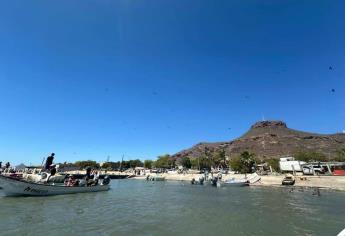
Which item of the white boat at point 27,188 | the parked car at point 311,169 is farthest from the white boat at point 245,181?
the white boat at point 27,188

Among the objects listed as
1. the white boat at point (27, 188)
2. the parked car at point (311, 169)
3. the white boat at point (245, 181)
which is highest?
the parked car at point (311, 169)

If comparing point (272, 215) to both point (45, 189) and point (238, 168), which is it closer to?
point (45, 189)

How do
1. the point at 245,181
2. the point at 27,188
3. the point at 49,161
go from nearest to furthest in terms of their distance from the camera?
the point at 27,188
the point at 49,161
the point at 245,181

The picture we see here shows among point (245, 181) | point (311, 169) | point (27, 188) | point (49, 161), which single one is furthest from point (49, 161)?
point (311, 169)

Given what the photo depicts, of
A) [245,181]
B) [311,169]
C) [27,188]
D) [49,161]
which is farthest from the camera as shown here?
[311,169]

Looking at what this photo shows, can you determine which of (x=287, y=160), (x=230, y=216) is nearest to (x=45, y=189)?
(x=230, y=216)

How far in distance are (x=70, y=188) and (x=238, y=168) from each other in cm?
8932

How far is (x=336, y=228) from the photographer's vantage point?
22.2 meters

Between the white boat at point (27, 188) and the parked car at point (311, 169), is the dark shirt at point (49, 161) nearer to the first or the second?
the white boat at point (27, 188)

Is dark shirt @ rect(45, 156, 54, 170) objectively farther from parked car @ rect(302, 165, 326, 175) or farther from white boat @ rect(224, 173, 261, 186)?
parked car @ rect(302, 165, 326, 175)

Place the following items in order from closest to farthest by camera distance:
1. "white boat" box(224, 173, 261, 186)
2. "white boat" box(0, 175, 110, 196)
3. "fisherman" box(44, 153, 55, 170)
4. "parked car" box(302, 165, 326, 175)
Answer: "white boat" box(0, 175, 110, 196) < "fisherman" box(44, 153, 55, 170) < "white boat" box(224, 173, 261, 186) < "parked car" box(302, 165, 326, 175)

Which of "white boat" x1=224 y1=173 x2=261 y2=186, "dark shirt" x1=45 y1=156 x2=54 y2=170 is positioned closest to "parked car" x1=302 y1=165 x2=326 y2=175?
"white boat" x1=224 y1=173 x2=261 y2=186

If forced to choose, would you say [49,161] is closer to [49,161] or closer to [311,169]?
[49,161]

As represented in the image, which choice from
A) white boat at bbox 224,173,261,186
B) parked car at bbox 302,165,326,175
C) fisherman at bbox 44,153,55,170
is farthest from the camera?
parked car at bbox 302,165,326,175
